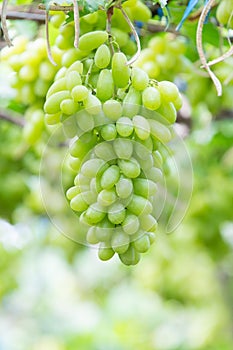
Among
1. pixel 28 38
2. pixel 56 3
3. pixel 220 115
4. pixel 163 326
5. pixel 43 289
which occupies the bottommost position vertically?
pixel 43 289

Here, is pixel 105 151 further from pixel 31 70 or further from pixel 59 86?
pixel 31 70

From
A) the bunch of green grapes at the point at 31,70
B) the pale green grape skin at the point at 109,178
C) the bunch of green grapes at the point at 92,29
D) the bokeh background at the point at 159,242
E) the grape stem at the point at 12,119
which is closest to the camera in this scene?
the pale green grape skin at the point at 109,178

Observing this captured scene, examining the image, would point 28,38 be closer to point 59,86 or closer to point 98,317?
point 59,86

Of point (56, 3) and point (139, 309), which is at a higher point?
point (56, 3)

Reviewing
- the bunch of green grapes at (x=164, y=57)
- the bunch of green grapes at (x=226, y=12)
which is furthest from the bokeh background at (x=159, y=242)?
the bunch of green grapes at (x=226, y=12)

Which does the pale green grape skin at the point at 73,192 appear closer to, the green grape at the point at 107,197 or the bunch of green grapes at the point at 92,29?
the green grape at the point at 107,197

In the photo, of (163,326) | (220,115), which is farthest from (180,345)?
(220,115)

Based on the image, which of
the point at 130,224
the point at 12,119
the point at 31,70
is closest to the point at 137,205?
the point at 130,224

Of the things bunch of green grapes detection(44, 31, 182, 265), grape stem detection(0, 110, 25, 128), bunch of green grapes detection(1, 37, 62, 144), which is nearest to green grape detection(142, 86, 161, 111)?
bunch of green grapes detection(44, 31, 182, 265)
